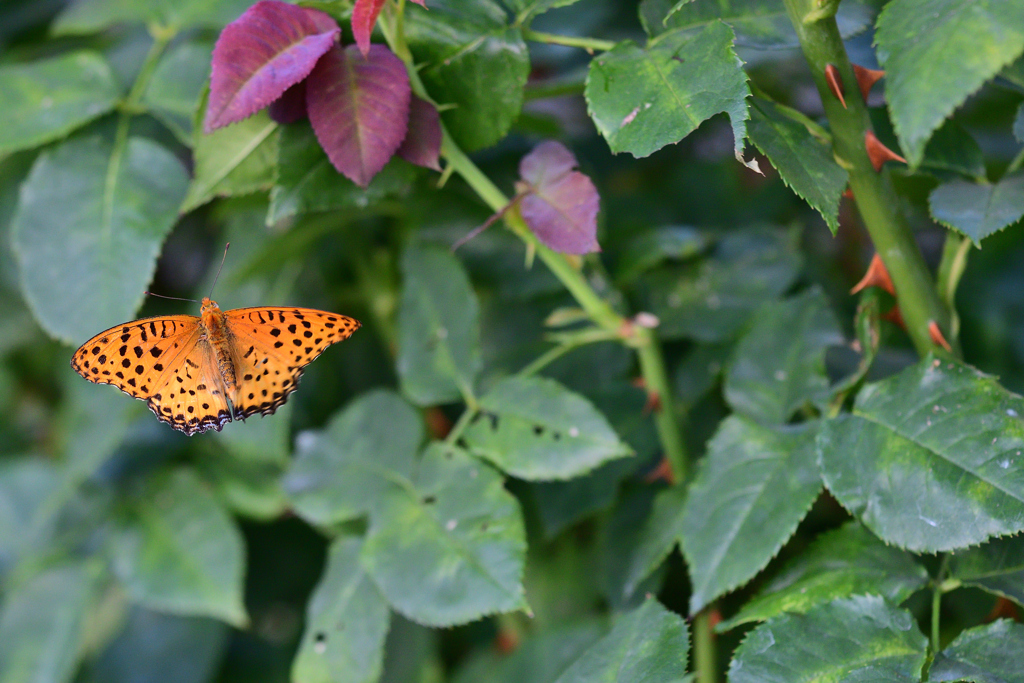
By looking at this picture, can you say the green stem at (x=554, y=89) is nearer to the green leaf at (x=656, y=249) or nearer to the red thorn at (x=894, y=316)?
the green leaf at (x=656, y=249)

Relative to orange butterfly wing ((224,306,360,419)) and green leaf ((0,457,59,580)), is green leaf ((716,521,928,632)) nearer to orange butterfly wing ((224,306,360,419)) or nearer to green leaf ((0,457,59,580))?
orange butterfly wing ((224,306,360,419))

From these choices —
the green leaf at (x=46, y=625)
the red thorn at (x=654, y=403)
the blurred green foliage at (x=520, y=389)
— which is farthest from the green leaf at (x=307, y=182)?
the green leaf at (x=46, y=625)

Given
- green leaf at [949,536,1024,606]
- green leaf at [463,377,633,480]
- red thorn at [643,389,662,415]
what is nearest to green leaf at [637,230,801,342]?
red thorn at [643,389,662,415]

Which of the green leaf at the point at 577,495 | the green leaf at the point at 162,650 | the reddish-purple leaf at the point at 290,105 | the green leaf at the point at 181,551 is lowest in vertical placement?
the green leaf at the point at 162,650

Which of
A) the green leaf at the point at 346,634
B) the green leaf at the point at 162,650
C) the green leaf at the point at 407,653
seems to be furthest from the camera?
the green leaf at the point at 162,650

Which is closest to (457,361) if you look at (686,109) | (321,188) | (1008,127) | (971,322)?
(321,188)

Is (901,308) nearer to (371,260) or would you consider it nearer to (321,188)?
(321,188)
